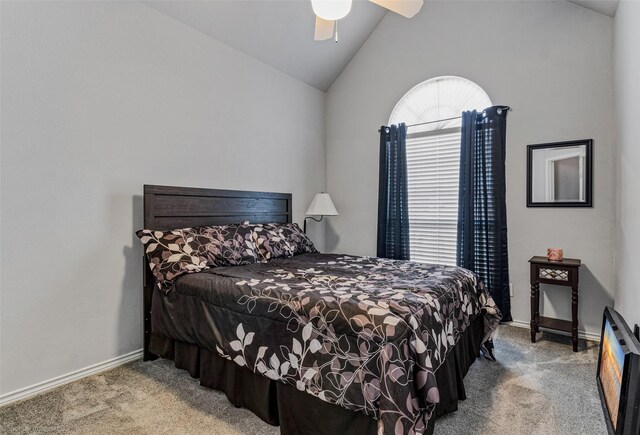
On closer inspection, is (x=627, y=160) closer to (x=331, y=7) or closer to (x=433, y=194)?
(x=433, y=194)

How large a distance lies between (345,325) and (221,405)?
105 cm

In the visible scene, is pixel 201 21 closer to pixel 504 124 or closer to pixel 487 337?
pixel 504 124

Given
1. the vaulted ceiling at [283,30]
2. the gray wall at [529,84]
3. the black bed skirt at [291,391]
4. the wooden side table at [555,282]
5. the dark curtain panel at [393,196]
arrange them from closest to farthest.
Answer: the black bed skirt at [291,391] → the wooden side table at [555,282] → the gray wall at [529,84] → the vaulted ceiling at [283,30] → the dark curtain panel at [393,196]

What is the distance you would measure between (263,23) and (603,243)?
3717 mm

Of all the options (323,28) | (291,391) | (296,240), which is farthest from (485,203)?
(291,391)

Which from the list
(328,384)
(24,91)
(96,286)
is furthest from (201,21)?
(328,384)

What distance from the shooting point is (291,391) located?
1.67 metres

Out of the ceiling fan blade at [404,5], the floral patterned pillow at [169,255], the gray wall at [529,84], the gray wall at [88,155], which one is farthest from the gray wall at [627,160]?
the gray wall at [88,155]

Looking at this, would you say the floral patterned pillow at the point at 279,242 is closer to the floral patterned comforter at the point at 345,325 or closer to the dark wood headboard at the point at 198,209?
the dark wood headboard at the point at 198,209

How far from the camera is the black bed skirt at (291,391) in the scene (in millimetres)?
1527

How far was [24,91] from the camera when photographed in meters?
2.11

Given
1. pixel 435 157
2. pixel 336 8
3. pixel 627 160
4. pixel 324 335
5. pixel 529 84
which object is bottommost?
pixel 324 335

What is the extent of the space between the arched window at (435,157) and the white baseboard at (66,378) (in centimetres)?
303

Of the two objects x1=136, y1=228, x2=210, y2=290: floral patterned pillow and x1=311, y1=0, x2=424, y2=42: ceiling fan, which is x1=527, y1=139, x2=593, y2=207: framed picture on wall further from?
x1=136, y1=228, x2=210, y2=290: floral patterned pillow
